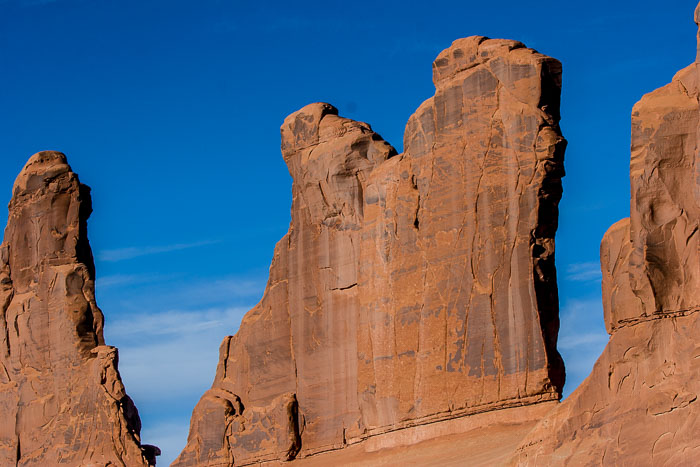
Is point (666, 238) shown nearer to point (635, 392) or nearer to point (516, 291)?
point (635, 392)

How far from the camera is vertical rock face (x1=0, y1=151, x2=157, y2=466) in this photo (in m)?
50.4

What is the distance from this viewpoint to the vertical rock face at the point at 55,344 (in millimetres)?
50406

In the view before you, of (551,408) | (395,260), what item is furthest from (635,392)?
(395,260)

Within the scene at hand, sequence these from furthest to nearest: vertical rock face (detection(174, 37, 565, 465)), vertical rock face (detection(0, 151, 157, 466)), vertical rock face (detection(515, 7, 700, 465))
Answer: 1. vertical rock face (detection(0, 151, 157, 466))
2. vertical rock face (detection(174, 37, 565, 465))
3. vertical rock face (detection(515, 7, 700, 465))

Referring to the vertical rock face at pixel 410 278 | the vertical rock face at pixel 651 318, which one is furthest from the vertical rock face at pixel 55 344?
the vertical rock face at pixel 651 318

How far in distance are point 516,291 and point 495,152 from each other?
11.6ft

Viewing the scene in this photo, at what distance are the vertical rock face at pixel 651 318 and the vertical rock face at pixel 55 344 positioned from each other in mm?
19071

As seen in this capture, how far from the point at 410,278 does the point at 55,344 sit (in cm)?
1497

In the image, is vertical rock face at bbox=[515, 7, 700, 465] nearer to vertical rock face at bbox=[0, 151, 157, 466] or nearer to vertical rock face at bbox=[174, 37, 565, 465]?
vertical rock face at bbox=[174, 37, 565, 465]

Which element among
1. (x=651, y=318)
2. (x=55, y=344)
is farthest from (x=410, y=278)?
(x=55, y=344)

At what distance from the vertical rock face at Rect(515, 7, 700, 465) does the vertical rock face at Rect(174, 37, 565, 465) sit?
14.8ft

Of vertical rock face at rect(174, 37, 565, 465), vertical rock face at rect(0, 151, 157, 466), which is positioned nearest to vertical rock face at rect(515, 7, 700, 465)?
vertical rock face at rect(174, 37, 565, 465)

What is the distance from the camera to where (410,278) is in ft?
139

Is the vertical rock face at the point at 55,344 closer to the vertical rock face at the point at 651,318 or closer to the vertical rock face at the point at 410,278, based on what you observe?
the vertical rock face at the point at 410,278
